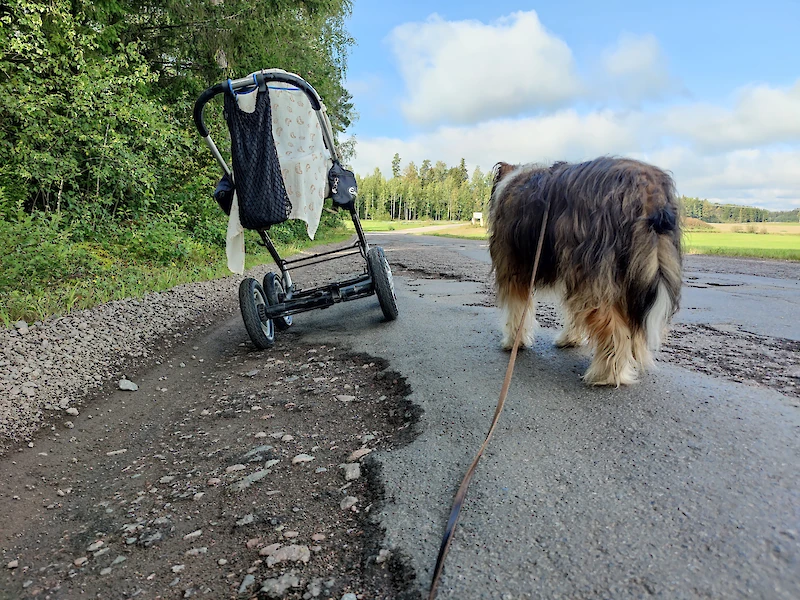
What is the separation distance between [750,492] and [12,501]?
3.16 meters

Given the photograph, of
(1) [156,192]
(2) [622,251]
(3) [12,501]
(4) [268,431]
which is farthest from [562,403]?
(1) [156,192]

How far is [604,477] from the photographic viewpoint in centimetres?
194

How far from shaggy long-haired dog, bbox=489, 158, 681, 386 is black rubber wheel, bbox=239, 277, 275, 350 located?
8.44 feet

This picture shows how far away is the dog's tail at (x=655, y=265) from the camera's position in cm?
282

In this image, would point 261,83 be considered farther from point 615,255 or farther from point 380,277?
point 615,255

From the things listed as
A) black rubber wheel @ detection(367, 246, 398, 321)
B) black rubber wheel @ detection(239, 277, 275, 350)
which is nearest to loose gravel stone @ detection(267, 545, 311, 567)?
black rubber wheel @ detection(239, 277, 275, 350)

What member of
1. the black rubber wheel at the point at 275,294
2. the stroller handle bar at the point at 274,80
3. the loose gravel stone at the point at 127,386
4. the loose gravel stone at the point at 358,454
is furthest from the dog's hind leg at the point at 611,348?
the loose gravel stone at the point at 127,386

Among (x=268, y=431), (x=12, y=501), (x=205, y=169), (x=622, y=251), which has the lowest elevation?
(x=12, y=501)

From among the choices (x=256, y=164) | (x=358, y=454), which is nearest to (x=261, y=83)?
(x=256, y=164)

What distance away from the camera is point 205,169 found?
12203mm

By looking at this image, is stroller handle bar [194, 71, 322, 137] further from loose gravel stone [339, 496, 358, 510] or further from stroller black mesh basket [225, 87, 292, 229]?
loose gravel stone [339, 496, 358, 510]

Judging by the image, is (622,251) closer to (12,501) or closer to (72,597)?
(72,597)

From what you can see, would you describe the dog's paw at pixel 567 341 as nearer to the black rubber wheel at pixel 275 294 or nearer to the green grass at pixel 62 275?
the black rubber wheel at pixel 275 294

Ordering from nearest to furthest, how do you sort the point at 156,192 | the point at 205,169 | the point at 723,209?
the point at 156,192 < the point at 205,169 < the point at 723,209
